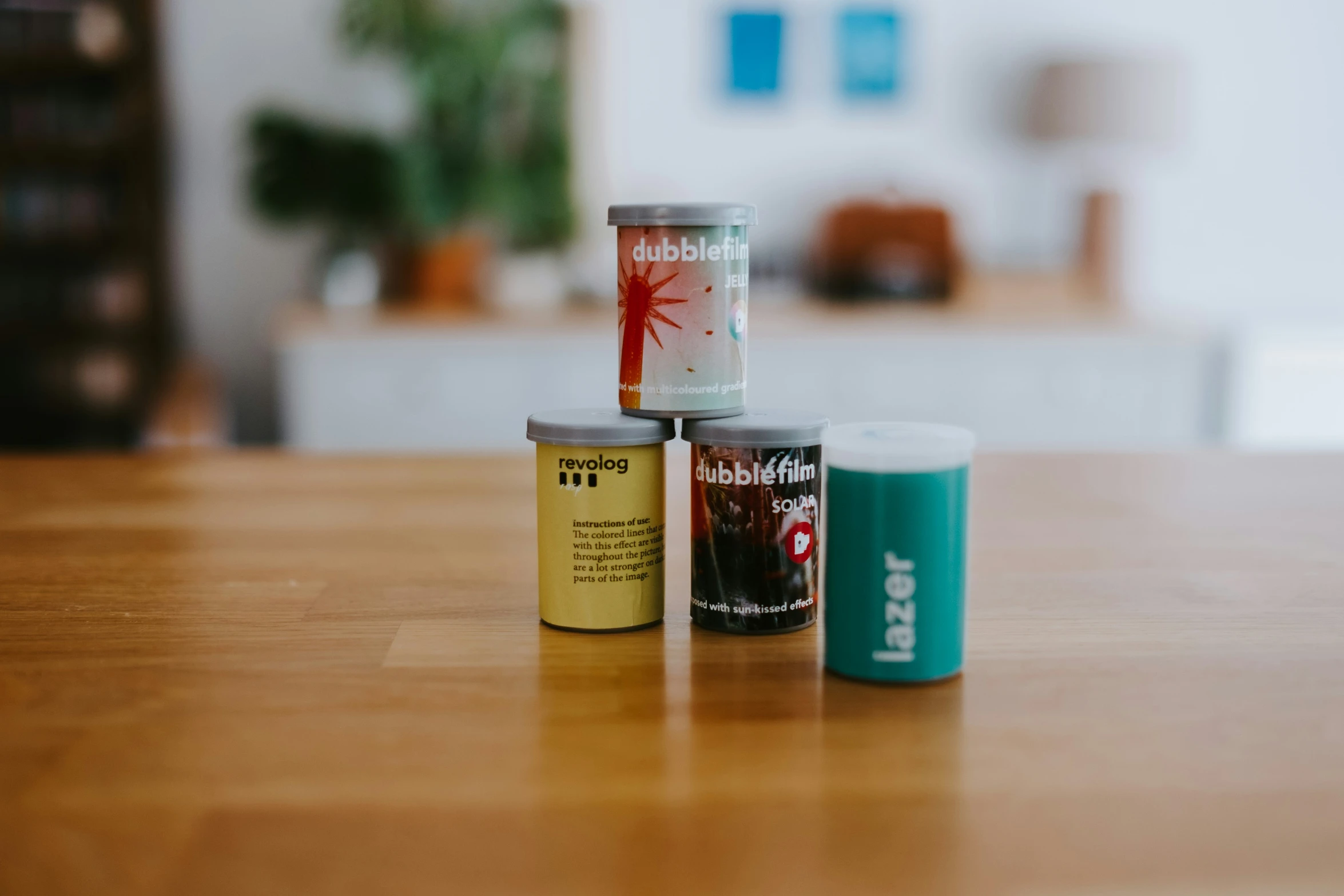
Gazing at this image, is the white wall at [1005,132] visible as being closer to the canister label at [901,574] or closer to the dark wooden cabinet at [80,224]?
the dark wooden cabinet at [80,224]

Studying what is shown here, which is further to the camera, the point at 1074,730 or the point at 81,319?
the point at 81,319

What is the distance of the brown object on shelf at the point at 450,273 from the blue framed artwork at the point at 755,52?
91 centimetres

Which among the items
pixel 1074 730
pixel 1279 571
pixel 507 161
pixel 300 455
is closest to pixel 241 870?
pixel 1074 730

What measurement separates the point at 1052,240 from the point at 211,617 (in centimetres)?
Result: 326

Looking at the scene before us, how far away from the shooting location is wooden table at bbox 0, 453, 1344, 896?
17.8 inches

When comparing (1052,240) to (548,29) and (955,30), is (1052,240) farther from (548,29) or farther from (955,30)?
(548,29)

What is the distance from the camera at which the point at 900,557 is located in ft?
2.08

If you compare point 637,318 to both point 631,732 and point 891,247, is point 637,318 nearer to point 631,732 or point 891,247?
point 631,732

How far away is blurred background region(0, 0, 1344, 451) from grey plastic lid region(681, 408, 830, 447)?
7.30 ft

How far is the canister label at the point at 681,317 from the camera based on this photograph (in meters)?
0.73

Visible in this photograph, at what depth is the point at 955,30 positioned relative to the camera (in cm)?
354

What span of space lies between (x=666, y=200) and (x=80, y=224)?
5.59ft

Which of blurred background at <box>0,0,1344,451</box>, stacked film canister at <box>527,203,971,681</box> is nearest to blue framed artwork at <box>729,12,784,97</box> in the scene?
blurred background at <box>0,0,1344,451</box>

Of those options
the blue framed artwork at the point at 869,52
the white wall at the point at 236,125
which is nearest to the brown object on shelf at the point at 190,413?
the white wall at the point at 236,125
